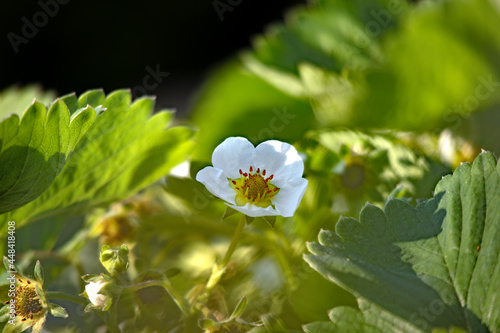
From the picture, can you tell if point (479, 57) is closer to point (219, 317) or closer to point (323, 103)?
point (323, 103)

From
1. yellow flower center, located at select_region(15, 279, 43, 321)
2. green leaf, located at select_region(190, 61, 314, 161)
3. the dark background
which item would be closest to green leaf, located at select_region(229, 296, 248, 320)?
yellow flower center, located at select_region(15, 279, 43, 321)

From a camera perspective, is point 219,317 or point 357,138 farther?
point 357,138

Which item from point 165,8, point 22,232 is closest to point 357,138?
point 22,232

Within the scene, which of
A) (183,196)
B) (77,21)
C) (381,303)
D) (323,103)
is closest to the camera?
(381,303)

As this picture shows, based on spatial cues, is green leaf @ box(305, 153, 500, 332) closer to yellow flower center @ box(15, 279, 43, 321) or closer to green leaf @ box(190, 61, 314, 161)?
yellow flower center @ box(15, 279, 43, 321)

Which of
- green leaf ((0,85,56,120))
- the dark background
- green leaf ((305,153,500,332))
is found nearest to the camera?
green leaf ((305,153,500,332))

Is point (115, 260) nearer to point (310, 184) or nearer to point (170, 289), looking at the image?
point (170, 289)

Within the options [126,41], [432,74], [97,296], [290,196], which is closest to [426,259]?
[290,196]

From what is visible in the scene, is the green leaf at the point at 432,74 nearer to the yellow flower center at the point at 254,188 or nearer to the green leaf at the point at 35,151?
the yellow flower center at the point at 254,188
